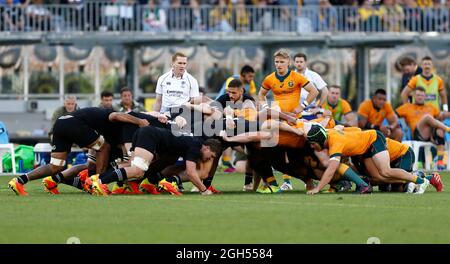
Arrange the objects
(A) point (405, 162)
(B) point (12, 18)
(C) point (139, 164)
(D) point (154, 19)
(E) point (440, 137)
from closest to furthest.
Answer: (C) point (139, 164)
(A) point (405, 162)
(E) point (440, 137)
(B) point (12, 18)
(D) point (154, 19)

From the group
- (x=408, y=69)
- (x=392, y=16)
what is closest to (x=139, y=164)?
(x=408, y=69)

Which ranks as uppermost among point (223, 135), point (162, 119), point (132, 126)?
point (162, 119)

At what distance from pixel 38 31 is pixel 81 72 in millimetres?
3207

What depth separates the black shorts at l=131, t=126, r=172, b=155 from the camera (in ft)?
56.0

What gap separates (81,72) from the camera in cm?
3769

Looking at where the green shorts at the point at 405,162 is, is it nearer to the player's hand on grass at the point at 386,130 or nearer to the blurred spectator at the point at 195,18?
the player's hand on grass at the point at 386,130

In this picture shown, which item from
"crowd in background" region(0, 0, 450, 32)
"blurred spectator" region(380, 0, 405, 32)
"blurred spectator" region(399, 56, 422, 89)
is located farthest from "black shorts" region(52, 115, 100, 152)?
"blurred spectator" region(380, 0, 405, 32)

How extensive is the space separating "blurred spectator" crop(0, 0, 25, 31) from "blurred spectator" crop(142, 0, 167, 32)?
3603mm

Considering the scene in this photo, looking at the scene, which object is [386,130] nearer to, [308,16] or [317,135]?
[317,135]

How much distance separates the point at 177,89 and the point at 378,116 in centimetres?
759

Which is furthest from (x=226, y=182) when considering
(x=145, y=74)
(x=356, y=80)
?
(x=356, y=80)

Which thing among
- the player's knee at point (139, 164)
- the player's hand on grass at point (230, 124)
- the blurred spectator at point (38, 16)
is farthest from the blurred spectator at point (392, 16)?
the player's knee at point (139, 164)

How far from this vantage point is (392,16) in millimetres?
37906
